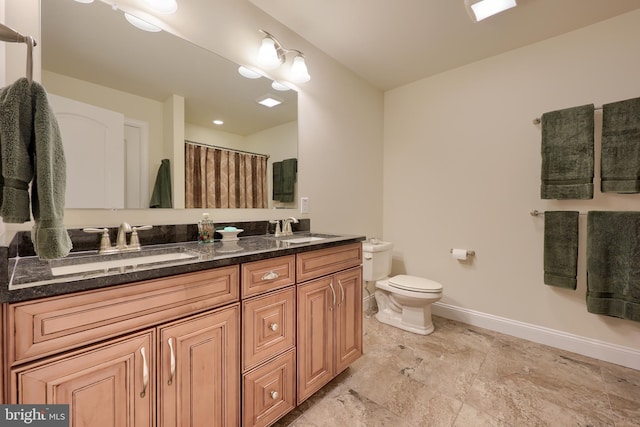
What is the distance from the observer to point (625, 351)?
1.84 m

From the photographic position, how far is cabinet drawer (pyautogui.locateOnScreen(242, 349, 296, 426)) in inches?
44.9

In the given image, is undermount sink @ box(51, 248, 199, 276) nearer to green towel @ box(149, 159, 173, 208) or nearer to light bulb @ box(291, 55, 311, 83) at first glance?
green towel @ box(149, 159, 173, 208)

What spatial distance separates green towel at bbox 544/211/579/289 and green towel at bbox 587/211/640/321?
0.26 ft

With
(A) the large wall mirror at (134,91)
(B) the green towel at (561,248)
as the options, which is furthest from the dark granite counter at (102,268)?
(B) the green towel at (561,248)

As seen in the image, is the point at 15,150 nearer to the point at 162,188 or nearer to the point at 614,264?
the point at 162,188

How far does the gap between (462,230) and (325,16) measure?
2.12 m

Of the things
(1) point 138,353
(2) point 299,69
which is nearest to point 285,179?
(2) point 299,69

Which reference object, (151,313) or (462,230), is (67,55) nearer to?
(151,313)

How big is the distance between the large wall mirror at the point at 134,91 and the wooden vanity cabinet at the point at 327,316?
2.83 ft

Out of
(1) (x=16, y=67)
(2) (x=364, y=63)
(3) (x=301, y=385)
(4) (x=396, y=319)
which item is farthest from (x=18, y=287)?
(2) (x=364, y=63)

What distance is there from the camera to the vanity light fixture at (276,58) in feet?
5.70

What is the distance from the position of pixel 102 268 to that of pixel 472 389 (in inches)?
78.4

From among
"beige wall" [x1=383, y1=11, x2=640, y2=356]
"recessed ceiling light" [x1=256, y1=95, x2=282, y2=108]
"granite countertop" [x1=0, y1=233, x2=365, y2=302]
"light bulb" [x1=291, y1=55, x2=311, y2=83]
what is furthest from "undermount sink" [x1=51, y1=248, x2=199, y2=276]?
"beige wall" [x1=383, y1=11, x2=640, y2=356]

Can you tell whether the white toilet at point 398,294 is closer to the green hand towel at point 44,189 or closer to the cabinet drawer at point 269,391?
the cabinet drawer at point 269,391
